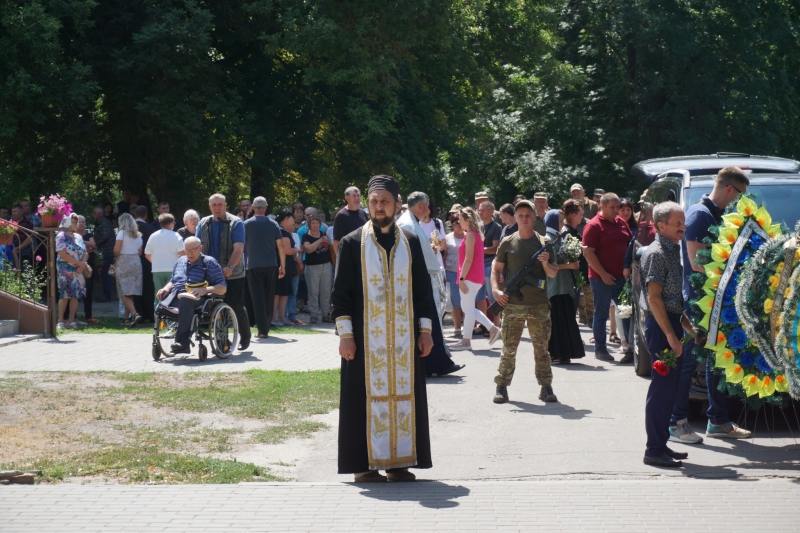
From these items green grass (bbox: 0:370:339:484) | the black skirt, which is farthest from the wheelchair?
the black skirt

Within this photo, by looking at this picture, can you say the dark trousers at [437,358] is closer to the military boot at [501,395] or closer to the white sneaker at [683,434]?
the military boot at [501,395]

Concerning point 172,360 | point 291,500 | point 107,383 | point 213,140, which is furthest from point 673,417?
point 213,140

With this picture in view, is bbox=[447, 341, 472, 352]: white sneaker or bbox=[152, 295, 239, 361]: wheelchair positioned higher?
bbox=[152, 295, 239, 361]: wheelchair

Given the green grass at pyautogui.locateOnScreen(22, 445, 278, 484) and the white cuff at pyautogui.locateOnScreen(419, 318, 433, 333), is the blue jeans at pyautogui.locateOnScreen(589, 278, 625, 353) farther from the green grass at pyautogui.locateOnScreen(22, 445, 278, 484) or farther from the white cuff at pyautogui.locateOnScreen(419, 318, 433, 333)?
the green grass at pyautogui.locateOnScreen(22, 445, 278, 484)

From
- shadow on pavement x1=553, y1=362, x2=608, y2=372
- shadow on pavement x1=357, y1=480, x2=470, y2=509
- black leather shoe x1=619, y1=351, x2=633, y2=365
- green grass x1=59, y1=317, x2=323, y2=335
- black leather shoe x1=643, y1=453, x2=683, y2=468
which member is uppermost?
green grass x1=59, y1=317, x2=323, y2=335

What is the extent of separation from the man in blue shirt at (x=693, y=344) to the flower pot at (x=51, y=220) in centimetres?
1063

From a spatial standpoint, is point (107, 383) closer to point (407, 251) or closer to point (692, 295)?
point (407, 251)

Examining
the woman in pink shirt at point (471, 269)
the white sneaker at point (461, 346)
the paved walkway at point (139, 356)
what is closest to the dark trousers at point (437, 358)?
the paved walkway at point (139, 356)

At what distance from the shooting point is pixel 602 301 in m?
12.5

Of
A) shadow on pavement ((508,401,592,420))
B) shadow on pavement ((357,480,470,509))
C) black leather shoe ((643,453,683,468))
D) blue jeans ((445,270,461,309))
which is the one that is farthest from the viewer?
blue jeans ((445,270,461,309))

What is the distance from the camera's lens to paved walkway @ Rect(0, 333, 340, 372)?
39.4 ft

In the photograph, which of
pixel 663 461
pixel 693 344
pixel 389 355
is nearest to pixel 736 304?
pixel 693 344

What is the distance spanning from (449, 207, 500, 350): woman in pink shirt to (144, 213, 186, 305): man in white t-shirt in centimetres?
446

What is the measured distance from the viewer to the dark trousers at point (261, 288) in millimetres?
14906
